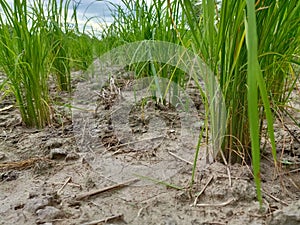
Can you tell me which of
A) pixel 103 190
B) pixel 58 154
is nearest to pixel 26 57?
pixel 58 154

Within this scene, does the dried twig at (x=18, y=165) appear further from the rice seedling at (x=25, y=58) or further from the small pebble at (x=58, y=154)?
the rice seedling at (x=25, y=58)

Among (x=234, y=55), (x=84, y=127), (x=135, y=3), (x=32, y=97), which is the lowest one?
(x=84, y=127)

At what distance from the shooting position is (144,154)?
38.9 inches

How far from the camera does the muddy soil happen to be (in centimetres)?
69

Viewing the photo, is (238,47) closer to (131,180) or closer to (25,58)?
(131,180)

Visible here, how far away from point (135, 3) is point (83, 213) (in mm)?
1162

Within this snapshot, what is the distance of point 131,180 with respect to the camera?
0.83 meters

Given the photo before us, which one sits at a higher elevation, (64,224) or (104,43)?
(104,43)

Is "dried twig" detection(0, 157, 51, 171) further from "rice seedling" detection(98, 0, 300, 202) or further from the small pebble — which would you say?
"rice seedling" detection(98, 0, 300, 202)

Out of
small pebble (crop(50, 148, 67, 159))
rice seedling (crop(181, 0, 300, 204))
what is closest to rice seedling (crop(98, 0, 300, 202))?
rice seedling (crop(181, 0, 300, 204))

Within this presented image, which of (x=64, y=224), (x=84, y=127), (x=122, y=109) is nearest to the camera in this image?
(x=64, y=224)

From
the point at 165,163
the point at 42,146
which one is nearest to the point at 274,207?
the point at 165,163

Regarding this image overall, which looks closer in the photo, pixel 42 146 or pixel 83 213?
pixel 83 213

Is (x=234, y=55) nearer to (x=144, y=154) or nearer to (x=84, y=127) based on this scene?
(x=144, y=154)
